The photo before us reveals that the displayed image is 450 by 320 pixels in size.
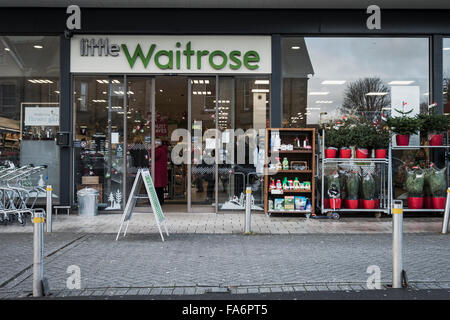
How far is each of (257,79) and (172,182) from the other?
4.53 m

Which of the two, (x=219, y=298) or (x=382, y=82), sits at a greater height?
(x=382, y=82)

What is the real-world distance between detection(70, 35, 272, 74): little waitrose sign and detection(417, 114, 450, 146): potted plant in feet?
13.3

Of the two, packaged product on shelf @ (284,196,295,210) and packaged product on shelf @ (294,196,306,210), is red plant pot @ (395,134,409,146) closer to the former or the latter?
packaged product on shelf @ (294,196,306,210)

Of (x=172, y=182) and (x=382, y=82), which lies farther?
(x=172, y=182)

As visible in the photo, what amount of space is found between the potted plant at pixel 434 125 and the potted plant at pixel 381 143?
2.68 ft

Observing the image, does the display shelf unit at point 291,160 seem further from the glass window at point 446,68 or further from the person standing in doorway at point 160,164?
the glass window at point 446,68

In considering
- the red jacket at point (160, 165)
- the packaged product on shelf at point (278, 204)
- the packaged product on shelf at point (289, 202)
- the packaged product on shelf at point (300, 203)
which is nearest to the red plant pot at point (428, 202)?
the packaged product on shelf at point (300, 203)

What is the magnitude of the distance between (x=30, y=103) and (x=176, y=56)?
403cm

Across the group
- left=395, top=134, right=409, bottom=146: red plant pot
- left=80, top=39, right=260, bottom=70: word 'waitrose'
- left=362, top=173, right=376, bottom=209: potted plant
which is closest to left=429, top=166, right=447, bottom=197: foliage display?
left=395, top=134, right=409, bottom=146: red plant pot

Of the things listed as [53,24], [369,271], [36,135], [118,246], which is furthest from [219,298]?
[53,24]

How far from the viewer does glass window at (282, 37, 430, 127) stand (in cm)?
1213
